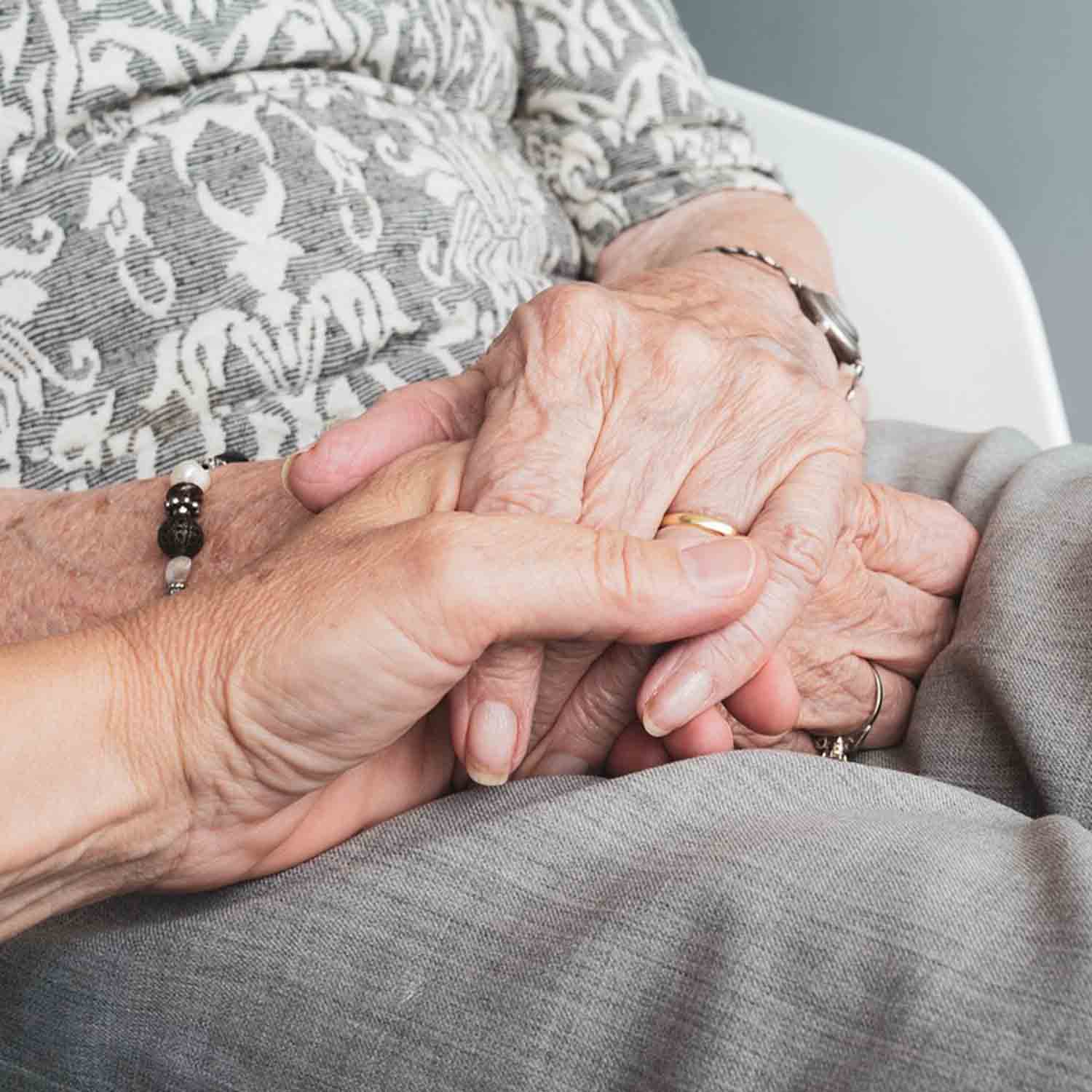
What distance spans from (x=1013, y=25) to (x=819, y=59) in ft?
1.01

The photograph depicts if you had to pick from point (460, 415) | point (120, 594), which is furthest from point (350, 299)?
point (120, 594)

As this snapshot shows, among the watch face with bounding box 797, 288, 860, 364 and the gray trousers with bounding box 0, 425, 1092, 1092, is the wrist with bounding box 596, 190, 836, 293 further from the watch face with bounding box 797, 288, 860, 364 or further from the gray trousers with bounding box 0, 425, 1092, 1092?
the gray trousers with bounding box 0, 425, 1092, 1092

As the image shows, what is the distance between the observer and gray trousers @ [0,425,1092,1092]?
50 cm

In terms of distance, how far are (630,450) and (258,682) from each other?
30cm

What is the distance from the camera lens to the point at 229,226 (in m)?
0.93

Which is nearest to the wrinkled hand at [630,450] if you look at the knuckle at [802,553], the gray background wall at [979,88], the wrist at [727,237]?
the knuckle at [802,553]

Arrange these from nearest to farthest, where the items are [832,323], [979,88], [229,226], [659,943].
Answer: [659,943]
[229,226]
[832,323]
[979,88]

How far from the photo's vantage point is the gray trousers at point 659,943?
0.50m

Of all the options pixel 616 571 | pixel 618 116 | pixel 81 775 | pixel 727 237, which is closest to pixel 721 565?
pixel 616 571

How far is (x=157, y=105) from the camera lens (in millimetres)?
939

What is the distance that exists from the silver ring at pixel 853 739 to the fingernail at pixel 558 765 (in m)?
0.19

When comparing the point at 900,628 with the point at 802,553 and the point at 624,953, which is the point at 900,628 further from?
the point at 624,953

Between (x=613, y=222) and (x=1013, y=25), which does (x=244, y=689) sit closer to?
(x=613, y=222)

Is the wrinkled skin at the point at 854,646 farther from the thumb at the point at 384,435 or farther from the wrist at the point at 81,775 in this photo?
the wrist at the point at 81,775
